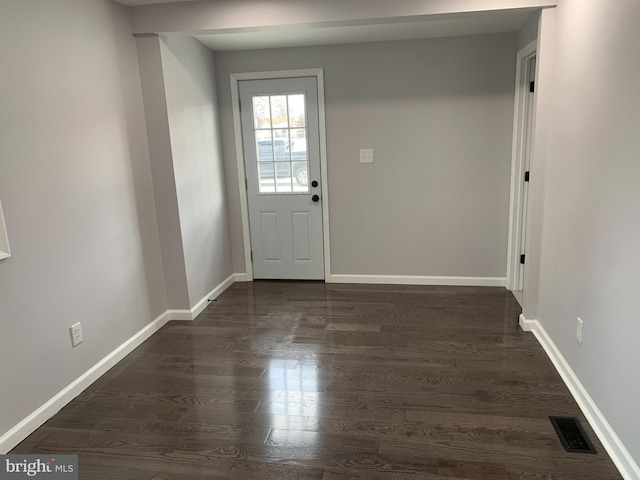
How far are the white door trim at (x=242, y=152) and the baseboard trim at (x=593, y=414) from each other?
2.15 metres

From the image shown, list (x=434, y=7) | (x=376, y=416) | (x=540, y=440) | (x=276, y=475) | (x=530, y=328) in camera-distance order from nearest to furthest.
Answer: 1. (x=276, y=475)
2. (x=540, y=440)
3. (x=376, y=416)
4. (x=434, y=7)
5. (x=530, y=328)

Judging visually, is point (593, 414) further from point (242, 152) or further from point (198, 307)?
point (242, 152)

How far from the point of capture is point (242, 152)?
14.4 feet

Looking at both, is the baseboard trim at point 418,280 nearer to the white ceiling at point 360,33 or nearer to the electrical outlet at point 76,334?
the white ceiling at point 360,33

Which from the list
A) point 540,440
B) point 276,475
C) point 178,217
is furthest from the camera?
point 178,217

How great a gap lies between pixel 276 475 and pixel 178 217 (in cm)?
216

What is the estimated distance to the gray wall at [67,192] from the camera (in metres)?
2.16

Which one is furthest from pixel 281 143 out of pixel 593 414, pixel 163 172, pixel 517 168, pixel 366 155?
pixel 593 414

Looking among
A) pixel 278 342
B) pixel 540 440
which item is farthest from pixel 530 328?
pixel 278 342

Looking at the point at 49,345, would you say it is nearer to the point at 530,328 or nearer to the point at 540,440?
the point at 540,440

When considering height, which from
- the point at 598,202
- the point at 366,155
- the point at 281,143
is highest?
the point at 281,143

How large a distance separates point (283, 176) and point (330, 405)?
2.58 m

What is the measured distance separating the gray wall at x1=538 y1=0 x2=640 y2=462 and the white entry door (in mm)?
2167

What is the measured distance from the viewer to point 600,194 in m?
2.08
